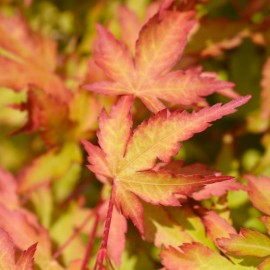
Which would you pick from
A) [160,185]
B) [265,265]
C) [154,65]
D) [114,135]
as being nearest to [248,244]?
[265,265]

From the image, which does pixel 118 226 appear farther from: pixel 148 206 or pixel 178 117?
pixel 178 117

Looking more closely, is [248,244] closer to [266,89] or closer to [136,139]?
[136,139]

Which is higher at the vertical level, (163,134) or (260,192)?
(163,134)

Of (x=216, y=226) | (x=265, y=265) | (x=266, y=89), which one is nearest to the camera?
(x=265, y=265)

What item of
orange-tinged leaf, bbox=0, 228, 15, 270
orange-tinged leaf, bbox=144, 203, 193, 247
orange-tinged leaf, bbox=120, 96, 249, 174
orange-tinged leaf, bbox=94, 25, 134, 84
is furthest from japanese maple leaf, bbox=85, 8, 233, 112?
orange-tinged leaf, bbox=0, 228, 15, 270

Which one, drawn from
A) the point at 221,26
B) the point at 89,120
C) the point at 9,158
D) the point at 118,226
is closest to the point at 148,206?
the point at 118,226

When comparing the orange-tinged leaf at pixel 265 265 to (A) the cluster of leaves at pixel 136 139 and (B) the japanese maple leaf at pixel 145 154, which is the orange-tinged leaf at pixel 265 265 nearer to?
(A) the cluster of leaves at pixel 136 139

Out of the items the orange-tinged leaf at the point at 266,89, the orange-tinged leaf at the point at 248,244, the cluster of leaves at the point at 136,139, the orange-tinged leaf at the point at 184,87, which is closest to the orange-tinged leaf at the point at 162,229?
the cluster of leaves at the point at 136,139
